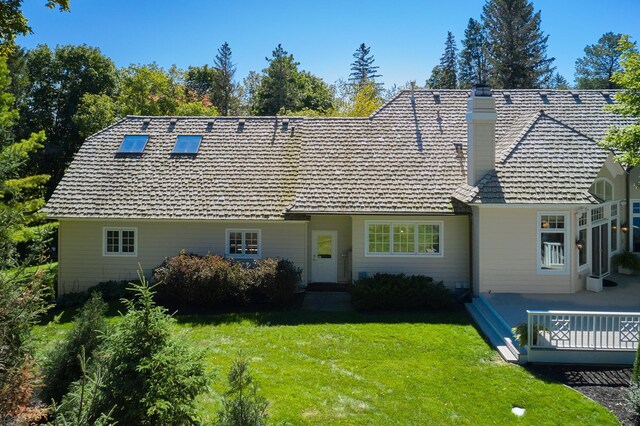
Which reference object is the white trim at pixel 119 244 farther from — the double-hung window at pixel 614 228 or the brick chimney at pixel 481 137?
the double-hung window at pixel 614 228

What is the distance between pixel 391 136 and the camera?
733 inches

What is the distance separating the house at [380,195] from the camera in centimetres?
1434

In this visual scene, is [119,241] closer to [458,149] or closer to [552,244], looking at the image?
[458,149]

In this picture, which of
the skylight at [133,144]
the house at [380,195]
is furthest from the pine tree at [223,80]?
the skylight at [133,144]

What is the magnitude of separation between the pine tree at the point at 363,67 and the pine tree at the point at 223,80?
46.8 feet

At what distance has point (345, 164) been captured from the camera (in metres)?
17.6

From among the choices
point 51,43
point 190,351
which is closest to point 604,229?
point 190,351

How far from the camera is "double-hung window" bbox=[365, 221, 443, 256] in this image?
16.1 m

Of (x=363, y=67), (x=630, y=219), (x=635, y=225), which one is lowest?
(x=635, y=225)

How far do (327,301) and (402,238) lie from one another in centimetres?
341

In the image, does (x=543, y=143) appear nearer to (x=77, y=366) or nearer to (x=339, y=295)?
(x=339, y=295)

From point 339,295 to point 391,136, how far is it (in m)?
6.80

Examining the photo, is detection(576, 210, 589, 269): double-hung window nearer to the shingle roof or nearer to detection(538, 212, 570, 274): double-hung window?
detection(538, 212, 570, 274): double-hung window

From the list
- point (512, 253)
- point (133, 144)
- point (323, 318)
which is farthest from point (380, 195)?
point (133, 144)
